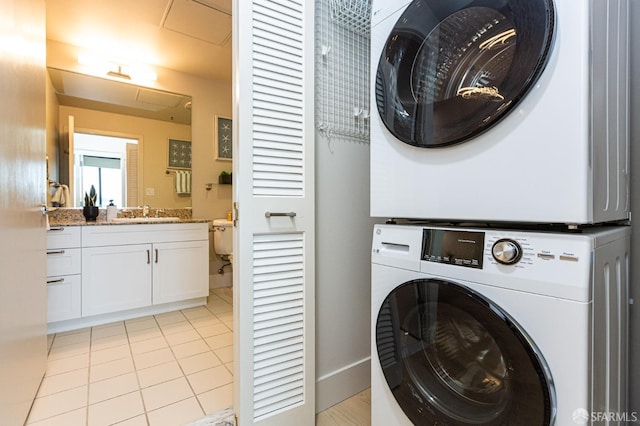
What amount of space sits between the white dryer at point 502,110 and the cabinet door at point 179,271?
2.32m

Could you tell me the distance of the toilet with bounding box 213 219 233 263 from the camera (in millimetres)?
3170

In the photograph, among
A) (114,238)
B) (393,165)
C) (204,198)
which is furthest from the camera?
(204,198)

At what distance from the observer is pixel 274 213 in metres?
1.19

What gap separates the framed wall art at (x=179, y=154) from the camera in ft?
10.5

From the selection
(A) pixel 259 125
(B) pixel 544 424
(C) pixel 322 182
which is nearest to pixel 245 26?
(A) pixel 259 125

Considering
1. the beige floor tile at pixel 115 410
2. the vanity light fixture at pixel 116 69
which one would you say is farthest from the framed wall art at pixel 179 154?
the beige floor tile at pixel 115 410

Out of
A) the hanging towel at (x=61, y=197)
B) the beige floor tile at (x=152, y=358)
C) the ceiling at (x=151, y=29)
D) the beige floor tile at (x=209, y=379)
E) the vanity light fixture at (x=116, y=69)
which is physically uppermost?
the ceiling at (x=151, y=29)

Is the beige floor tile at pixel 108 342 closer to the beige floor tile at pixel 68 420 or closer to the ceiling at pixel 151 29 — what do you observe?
the beige floor tile at pixel 68 420

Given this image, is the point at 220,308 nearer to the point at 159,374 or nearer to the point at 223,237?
the point at 223,237

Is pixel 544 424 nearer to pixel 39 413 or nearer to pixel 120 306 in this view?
pixel 39 413

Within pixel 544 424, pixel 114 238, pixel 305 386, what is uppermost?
pixel 114 238

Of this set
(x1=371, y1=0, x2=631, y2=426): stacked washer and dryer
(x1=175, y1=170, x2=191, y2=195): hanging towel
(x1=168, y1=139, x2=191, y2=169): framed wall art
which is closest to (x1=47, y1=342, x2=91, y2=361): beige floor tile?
(x1=175, y1=170, x2=191, y2=195): hanging towel

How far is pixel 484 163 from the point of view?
773mm

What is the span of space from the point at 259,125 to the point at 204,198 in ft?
8.18
